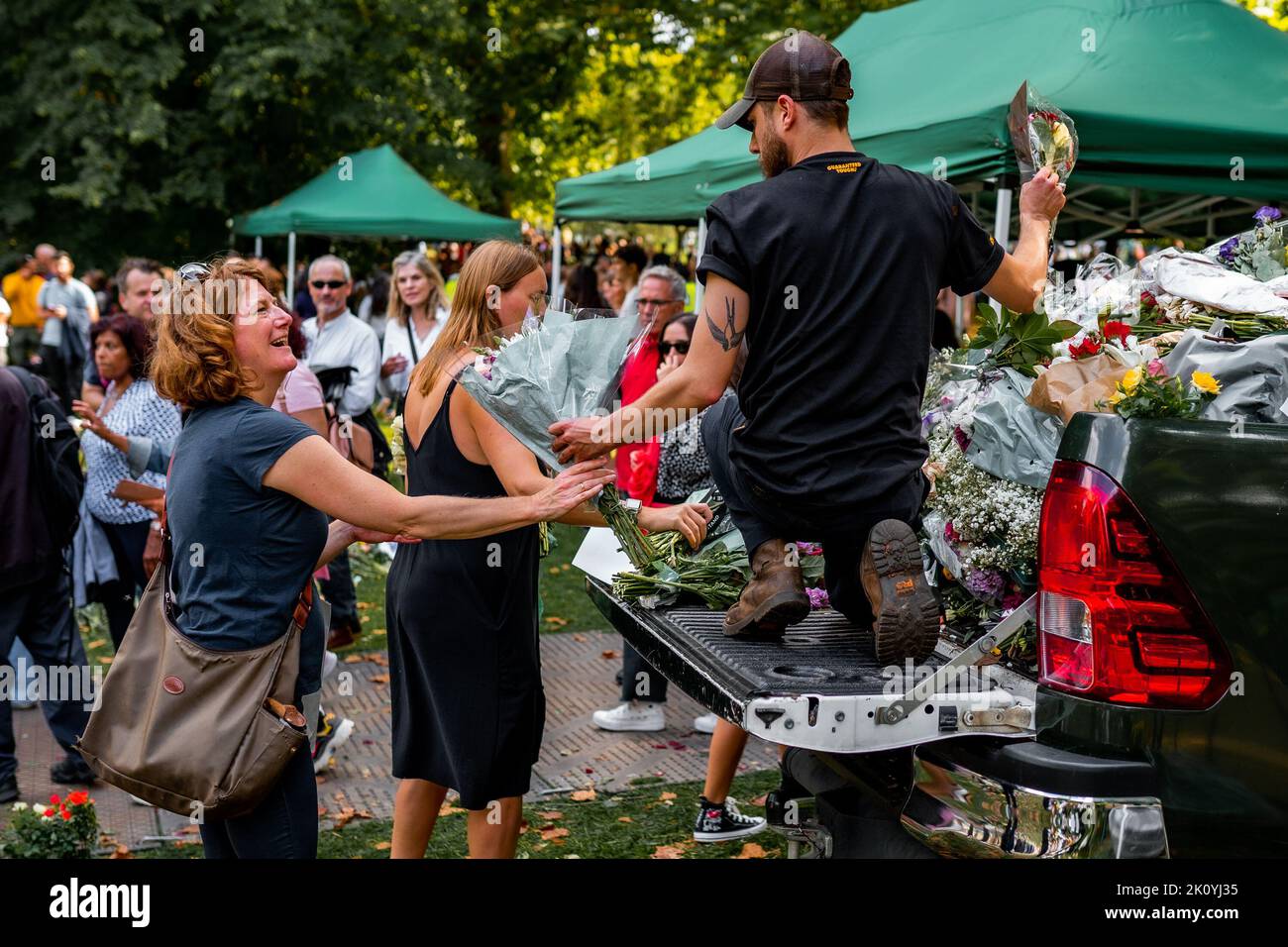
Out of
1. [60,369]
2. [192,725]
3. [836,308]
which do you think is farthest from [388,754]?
[60,369]

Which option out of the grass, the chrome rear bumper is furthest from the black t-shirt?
the grass

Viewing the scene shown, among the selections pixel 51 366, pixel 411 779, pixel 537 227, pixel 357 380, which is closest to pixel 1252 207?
pixel 357 380

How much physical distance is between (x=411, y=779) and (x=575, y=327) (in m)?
1.53

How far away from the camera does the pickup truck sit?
2.74 metres

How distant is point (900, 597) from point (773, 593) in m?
0.40

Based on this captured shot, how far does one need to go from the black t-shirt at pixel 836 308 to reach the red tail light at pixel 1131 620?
2.16 ft

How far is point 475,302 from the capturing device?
4074 mm

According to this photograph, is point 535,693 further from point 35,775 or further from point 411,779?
point 35,775

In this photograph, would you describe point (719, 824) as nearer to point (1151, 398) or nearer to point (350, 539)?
point (350, 539)

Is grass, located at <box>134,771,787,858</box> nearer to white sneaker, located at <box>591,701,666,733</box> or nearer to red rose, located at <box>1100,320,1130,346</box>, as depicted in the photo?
white sneaker, located at <box>591,701,666,733</box>

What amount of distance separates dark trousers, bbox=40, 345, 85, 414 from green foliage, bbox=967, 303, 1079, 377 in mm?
14873

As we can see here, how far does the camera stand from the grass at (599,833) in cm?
534
